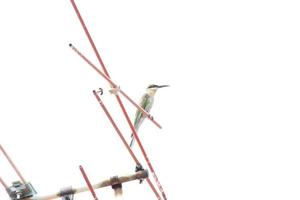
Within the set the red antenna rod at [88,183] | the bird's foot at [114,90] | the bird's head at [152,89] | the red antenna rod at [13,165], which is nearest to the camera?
the red antenna rod at [88,183]

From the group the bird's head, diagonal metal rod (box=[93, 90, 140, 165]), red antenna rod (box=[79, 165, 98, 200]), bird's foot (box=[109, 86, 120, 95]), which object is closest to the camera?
red antenna rod (box=[79, 165, 98, 200])

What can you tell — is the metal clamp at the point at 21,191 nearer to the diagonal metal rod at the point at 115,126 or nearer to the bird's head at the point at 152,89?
the diagonal metal rod at the point at 115,126

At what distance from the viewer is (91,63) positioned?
6.43m

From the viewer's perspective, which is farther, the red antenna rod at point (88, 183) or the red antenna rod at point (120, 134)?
the red antenna rod at point (120, 134)

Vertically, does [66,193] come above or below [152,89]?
above

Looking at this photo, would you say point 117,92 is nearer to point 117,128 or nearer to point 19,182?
point 117,128

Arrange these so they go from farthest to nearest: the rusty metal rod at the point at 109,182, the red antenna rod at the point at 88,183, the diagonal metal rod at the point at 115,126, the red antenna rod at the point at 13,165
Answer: the red antenna rod at the point at 13,165 < the diagonal metal rod at the point at 115,126 < the rusty metal rod at the point at 109,182 < the red antenna rod at the point at 88,183

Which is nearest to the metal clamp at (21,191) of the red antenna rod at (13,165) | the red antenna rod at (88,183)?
the red antenna rod at (13,165)

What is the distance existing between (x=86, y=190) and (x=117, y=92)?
128 cm

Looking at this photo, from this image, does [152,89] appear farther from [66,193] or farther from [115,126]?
[66,193]

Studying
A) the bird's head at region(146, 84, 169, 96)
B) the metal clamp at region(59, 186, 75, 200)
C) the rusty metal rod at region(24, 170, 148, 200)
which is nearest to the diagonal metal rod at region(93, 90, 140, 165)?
the rusty metal rod at region(24, 170, 148, 200)

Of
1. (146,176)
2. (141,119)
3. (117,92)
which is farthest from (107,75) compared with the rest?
(141,119)

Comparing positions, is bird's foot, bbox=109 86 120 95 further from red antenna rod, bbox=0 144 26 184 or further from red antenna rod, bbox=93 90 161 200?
red antenna rod, bbox=0 144 26 184

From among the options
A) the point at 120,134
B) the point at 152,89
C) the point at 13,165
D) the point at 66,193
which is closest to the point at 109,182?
the point at 66,193
